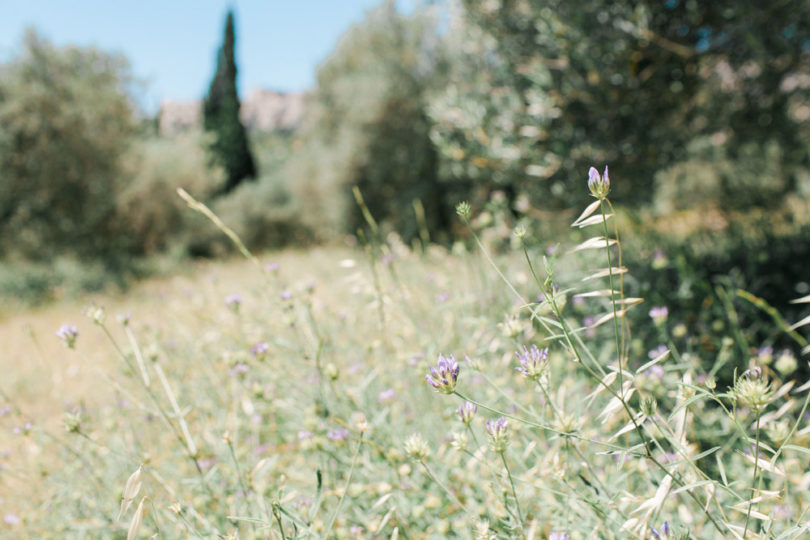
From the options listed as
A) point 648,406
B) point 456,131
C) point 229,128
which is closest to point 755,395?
point 648,406

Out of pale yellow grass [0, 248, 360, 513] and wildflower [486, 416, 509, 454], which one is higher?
wildflower [486, 416, 509, 454]

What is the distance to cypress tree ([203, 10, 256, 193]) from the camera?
955 inches

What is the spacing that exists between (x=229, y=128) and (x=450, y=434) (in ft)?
82.5

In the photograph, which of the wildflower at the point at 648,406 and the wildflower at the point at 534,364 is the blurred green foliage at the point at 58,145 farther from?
the wildflower at the point at 648,406

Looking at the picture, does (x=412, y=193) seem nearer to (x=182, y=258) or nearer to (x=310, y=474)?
(x=182, y=258)

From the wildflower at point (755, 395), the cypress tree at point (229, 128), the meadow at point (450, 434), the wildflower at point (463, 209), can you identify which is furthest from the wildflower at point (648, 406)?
the cypress tree at point (229, 128)

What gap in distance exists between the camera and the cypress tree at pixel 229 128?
955 inches

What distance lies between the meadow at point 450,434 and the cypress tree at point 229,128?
22241 millimetres

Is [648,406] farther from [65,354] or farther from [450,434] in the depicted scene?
[65,354]

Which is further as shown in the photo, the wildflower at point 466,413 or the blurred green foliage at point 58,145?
the blurred green foliage at point 58,145

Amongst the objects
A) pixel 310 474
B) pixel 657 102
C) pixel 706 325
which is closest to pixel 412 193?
pixel 657 102

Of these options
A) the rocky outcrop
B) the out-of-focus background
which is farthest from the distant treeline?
the rocky outcrop

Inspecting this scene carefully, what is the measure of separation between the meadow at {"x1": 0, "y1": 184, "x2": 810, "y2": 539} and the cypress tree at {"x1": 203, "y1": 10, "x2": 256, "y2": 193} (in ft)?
73.0

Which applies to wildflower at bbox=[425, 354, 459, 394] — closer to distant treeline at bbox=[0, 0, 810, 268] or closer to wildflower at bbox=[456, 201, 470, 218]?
wildflower at bbox=[456, 201, 470, 218]
